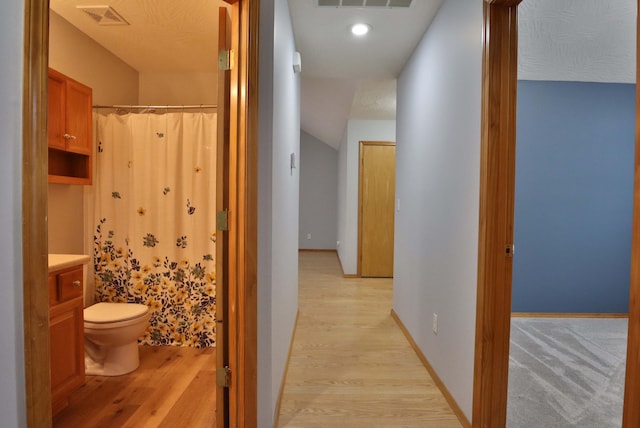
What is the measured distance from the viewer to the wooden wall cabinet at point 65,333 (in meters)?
1.69

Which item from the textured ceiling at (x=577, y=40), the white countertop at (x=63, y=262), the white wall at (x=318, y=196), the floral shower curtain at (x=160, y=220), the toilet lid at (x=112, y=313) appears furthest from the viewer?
the white wall at (x=318, y=196)

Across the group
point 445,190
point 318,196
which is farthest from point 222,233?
point 318,196

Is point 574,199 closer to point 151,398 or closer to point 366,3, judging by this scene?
point 366,3

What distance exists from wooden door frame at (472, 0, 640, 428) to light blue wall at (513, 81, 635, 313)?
2034mm

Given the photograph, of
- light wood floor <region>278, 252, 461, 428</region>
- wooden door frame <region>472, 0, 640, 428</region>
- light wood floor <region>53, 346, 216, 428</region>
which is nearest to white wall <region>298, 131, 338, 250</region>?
light wood floor <region>278, 252, 461, 428</region>

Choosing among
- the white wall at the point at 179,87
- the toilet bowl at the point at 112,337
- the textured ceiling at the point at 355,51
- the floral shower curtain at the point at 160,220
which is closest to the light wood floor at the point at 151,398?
the toilet bowl at the point at 112,337

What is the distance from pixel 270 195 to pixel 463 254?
3.42ft

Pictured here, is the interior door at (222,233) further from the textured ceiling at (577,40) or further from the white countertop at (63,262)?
the textured ceiling at (577,40)

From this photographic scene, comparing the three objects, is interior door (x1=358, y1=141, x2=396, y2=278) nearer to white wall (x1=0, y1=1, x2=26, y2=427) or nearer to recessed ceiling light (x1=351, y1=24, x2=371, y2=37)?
recessed ceiling light (x1=351, y1=24, x2=371, y2=37)

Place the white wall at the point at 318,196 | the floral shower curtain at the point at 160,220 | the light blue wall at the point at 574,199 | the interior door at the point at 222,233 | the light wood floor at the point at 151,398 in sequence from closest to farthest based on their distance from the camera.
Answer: the interior door at the point at 222,233 < the light wood floor at the point at 151,398 < the floral shower curtain at the point at 160,220 < the light blue wall at the point at 574,199 < the white wall at the point at 318,196

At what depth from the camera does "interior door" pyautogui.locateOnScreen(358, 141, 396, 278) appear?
5.03 meters

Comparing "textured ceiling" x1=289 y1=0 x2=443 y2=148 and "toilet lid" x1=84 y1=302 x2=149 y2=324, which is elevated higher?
"textured ceiling" x1=289 y1=0 x2=443 y2=148

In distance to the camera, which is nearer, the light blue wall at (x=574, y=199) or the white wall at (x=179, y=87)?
the white wall at (x=179, y=87)

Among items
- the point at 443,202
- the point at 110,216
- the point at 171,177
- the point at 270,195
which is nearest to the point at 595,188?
the point at 443,202
